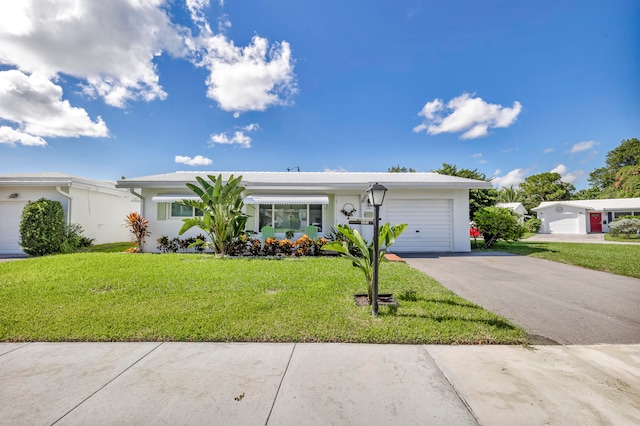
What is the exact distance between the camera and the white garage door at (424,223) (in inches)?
509

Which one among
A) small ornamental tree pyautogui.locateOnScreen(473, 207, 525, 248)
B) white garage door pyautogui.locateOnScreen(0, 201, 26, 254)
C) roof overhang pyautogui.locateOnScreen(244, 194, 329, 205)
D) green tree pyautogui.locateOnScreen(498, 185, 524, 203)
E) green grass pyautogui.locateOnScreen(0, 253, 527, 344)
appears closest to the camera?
green grass pyautogui.locateOnScreen(0, 253, 527, 344)

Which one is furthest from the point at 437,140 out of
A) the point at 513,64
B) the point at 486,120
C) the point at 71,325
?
the point at 71,325

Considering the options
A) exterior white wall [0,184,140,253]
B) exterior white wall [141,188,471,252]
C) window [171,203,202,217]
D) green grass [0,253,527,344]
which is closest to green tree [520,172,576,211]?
exterior white wall [141,188,471,252]

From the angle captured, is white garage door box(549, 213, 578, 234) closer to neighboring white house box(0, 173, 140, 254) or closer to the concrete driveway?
the concrete driveway

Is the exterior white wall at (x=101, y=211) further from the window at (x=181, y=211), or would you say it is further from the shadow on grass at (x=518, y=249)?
the shadow on grass at (x=518, y=249)

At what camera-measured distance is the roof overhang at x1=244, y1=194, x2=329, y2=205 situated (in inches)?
460

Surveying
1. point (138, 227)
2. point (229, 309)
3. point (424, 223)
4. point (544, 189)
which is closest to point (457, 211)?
point (424, 223)

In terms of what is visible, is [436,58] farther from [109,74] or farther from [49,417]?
[49,417]

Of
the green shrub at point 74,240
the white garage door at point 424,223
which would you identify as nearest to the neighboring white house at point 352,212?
the white garage door at point 424,223

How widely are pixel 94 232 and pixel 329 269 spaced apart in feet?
49.3

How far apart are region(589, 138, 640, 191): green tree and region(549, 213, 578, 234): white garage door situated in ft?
94.4

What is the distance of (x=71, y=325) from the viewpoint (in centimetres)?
396

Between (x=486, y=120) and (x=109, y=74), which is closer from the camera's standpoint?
(x=109, y=74)

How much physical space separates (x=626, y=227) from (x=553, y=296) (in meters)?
28.5
